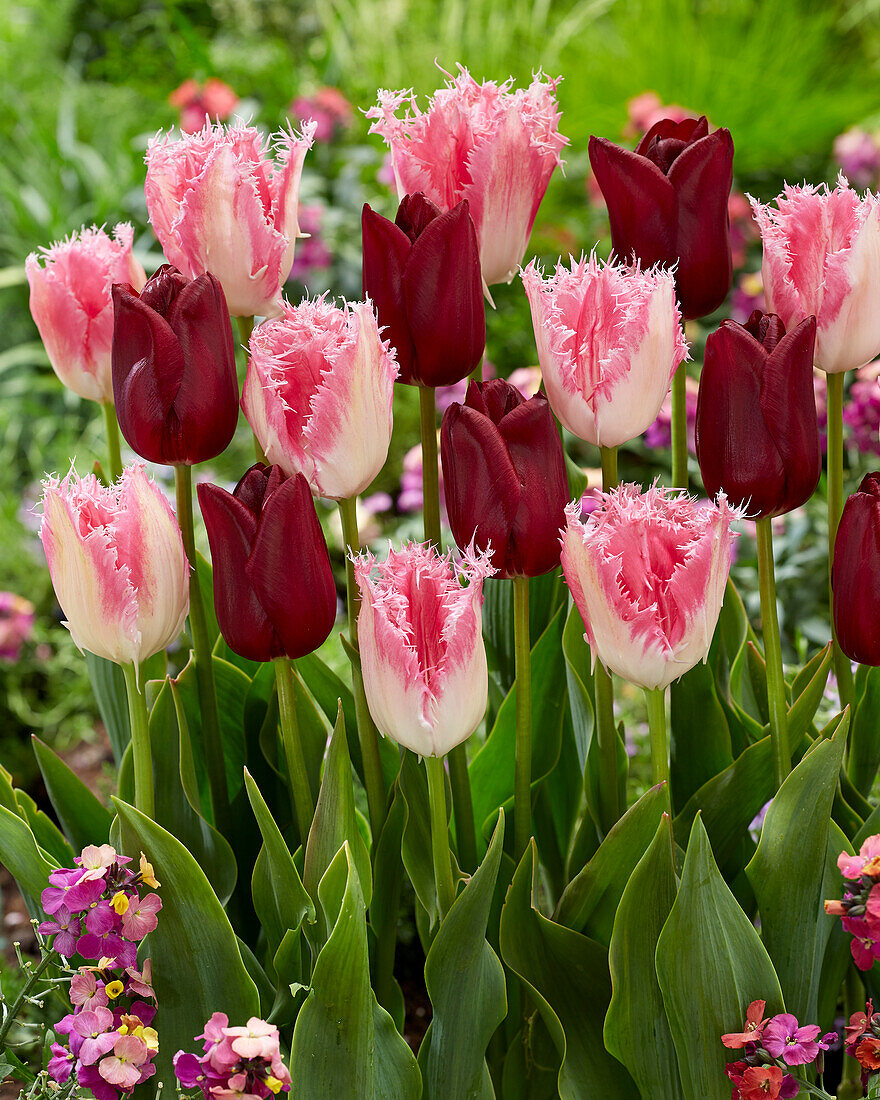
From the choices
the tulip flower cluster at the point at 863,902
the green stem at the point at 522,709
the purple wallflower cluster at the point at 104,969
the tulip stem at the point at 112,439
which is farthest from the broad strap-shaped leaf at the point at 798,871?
the tulip stem at the point at 112,439

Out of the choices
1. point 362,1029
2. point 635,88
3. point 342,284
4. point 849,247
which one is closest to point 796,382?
point 849,247

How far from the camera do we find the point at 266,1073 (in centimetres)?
62

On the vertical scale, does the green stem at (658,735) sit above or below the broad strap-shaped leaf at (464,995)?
above

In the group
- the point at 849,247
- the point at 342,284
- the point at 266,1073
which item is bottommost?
the point at 342,284

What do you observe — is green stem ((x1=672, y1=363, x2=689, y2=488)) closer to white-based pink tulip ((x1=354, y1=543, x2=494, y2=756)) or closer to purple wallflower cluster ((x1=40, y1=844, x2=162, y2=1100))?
white-based pink tulip ((x1=354, y1=543, x2=494, y2=756))

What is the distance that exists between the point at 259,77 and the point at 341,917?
4.09 meters

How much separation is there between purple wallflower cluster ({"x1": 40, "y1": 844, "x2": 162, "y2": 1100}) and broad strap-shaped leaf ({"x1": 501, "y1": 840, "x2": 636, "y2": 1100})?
9.4 inches

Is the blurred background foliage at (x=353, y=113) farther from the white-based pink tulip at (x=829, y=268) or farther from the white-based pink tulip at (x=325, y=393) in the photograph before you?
the white-based pink tulip at (x=325, y=393)

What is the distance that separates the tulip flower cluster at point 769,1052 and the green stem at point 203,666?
0.43 meters

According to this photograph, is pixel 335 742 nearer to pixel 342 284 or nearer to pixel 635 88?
pixel 342 284

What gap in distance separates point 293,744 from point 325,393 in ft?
0.85

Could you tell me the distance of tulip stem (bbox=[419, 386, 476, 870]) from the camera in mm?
827

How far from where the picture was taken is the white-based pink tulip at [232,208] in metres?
0.74

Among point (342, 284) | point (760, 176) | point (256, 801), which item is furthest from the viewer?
point (760, 176)
